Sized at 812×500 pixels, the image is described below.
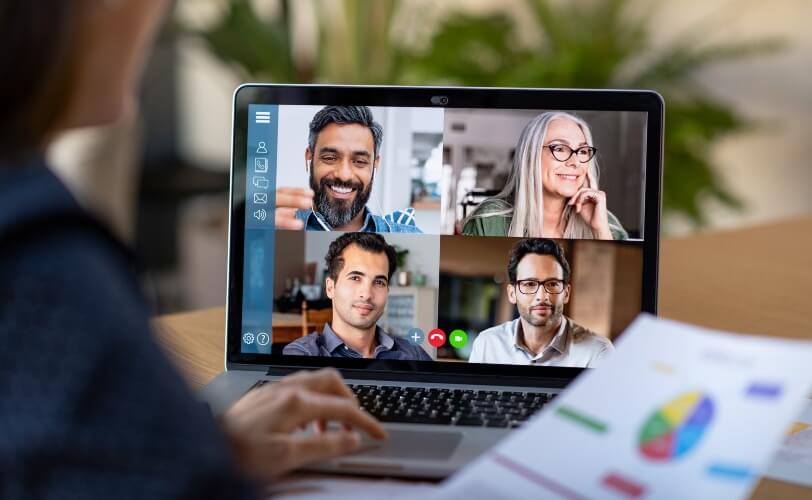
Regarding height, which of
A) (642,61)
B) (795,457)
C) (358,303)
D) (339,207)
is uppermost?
(642,61)

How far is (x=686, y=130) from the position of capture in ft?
9.23

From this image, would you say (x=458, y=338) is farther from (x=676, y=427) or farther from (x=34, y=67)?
(x=34, y=67)

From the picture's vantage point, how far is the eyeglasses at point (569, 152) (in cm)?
95

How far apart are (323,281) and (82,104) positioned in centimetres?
51

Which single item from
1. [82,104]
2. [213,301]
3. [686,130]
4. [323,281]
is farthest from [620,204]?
[213,301]

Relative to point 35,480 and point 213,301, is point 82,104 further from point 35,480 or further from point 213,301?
point 213,301

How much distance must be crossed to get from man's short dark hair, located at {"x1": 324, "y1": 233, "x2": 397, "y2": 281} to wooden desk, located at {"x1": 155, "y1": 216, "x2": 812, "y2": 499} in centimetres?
17

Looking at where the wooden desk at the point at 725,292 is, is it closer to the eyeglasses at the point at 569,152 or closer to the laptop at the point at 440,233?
the laptop at the point at 440,233

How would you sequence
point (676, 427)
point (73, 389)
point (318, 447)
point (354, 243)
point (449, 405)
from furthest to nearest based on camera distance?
1. point (354, 243)
2. point (449, 405)
3. point (318, 447)
4. point (676, 427)
5. point (73, 389)

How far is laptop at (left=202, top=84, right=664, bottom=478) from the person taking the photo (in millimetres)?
942

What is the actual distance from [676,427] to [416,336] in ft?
1.38

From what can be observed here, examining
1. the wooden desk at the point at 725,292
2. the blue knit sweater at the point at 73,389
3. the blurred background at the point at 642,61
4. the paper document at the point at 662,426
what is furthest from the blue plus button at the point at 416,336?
the blurred background at the point at 642,61

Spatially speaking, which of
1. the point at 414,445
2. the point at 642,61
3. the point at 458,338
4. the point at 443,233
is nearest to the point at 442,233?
the point at 443,233

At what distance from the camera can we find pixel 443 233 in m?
0.96
